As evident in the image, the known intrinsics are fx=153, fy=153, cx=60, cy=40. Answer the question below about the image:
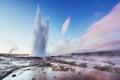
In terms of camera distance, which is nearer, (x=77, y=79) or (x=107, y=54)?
(x=77, y=79)

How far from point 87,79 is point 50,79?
233 cm

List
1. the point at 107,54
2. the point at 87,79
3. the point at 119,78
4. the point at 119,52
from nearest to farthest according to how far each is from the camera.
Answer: the point at 87,79 → the point at 119,78 → the point at 119,52 → the point at 107,54

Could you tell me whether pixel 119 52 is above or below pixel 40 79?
above

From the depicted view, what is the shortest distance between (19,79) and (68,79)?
3155 mm

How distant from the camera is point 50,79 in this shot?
9727mm

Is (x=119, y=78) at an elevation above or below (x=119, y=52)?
below

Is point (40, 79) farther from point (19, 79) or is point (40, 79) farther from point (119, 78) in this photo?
point (119, 78)

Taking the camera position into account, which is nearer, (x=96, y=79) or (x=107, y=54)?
(x=96, y=79)

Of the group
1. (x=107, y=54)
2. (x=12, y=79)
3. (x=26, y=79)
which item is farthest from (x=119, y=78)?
(x=107, y=54)

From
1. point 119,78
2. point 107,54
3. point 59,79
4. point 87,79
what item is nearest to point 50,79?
point 59,79

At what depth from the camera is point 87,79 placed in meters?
9.62

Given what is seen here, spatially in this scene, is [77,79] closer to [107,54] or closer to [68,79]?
[68,79]

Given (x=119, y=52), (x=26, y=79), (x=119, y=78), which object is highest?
(x=119, y=52)

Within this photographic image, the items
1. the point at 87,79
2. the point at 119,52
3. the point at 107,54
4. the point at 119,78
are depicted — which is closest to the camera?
the point at 87,79
